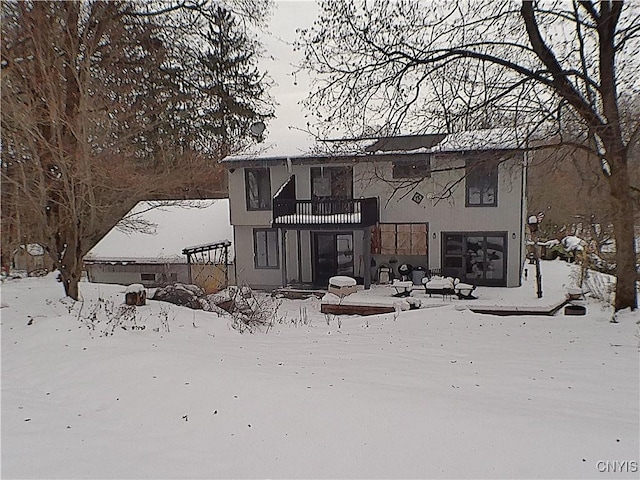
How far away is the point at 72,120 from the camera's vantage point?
8086 millimetres

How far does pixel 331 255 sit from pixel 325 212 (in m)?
2.11

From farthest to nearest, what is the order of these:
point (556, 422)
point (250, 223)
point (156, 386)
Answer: point (250, 223)
point (156, 386)
point (556, 422)

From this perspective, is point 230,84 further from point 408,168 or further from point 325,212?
point 408,168

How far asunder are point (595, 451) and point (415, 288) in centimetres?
1217

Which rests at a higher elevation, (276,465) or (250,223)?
(250,223)

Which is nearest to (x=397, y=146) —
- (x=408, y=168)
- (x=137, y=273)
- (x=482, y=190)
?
(x=408, y=168)

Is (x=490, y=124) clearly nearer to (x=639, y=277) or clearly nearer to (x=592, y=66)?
(x=592, y=66)

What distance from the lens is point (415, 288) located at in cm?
1506

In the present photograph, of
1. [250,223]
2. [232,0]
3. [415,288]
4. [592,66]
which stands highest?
[232,0]

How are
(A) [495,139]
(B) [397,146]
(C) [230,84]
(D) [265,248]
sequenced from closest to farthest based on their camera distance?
(A) [495,139] → (C) [230,84] → (B) [397,146] → (D) [265,248]

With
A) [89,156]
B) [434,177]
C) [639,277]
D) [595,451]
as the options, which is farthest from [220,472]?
[434,177]

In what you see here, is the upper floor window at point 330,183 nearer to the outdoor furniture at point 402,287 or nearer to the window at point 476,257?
the window at point 476,257
